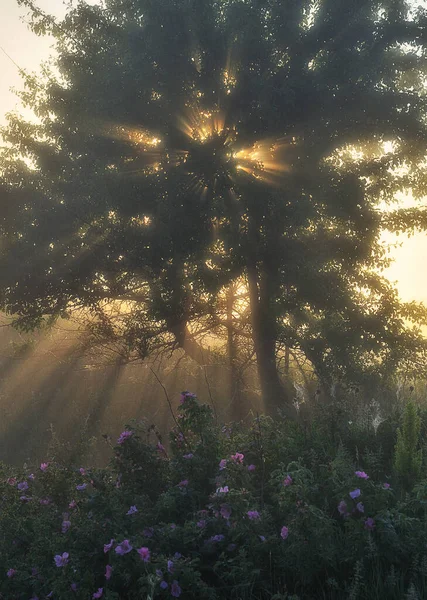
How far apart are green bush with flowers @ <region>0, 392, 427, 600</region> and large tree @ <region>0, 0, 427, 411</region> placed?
16.5ft

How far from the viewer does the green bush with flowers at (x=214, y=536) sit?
342cm

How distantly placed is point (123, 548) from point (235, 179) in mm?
6837

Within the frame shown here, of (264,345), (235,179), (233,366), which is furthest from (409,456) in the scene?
(233,366)

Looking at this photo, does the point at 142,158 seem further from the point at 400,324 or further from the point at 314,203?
the point at 400,324

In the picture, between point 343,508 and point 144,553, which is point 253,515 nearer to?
point 343,508

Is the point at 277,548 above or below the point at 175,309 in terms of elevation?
below

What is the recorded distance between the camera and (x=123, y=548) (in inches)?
137

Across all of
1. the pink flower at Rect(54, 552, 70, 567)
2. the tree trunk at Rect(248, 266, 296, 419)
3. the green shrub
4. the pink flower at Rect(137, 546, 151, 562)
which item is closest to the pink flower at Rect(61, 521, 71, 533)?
the pink flower at Rect(54, 552, 70, 567)

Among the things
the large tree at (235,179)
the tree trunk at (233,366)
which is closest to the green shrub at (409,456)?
the large tree at (235,179)

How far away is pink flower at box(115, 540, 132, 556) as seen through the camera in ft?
11.3

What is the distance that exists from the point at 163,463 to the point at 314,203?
6115mm

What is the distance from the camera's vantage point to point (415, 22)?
1011cm

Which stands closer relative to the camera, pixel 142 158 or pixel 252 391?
pixel 142 158

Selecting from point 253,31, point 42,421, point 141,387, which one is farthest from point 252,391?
point 253,31
